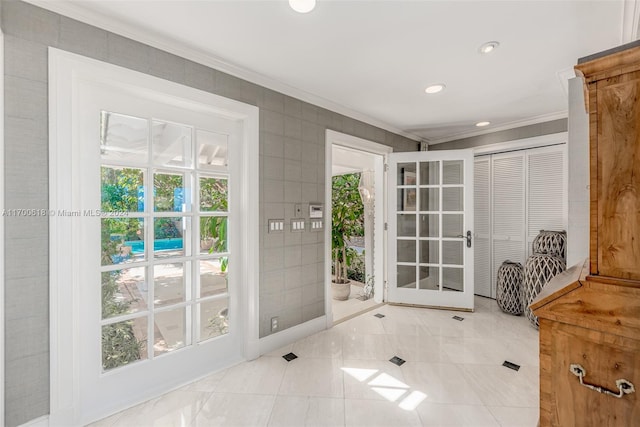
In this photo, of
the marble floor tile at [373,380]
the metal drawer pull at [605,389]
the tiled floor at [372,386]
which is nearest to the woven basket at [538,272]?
the tiled floor at [372,386]

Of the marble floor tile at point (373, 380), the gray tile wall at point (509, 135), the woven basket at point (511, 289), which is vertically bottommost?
the marble floor tile at point (373, 380)

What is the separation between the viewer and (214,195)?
2.22m

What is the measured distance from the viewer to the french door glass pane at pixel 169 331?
195 cm

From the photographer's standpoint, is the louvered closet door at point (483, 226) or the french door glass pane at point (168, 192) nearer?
the french door glass pane at point (168, 192)

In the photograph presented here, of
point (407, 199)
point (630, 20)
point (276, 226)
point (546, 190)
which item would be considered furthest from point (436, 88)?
point (546, 190)

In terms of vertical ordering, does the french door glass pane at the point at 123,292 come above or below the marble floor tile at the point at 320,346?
above

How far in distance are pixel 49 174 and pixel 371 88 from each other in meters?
2.39

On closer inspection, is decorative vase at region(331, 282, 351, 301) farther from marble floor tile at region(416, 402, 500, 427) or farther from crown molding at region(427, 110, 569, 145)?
crown molding at region(427, 110, 569, 145)

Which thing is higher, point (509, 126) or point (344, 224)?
point (509, 126)

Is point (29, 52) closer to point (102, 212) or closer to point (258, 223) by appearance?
point (102, 212)

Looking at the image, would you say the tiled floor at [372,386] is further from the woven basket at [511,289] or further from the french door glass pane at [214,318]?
the woven basket at [511,289]

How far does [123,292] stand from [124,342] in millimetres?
326

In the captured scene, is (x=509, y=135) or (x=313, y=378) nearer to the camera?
(x=313, y=378)

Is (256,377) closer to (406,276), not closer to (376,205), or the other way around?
(406,276)
